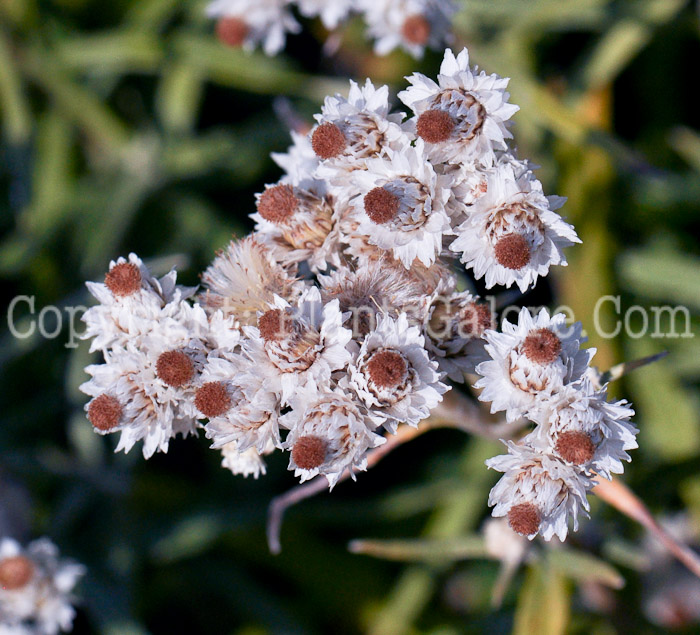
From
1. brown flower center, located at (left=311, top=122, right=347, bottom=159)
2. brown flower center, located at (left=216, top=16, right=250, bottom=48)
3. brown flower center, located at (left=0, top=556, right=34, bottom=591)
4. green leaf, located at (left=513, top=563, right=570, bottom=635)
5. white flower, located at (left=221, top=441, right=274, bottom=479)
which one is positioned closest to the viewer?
brown flower center, located at (left=311, top=122, right=347, bottom=159)

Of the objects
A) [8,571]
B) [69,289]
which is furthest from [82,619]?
[69,289]

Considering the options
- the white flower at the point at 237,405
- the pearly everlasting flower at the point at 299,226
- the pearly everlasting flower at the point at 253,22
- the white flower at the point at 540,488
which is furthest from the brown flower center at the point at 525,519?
→ the pearly everlasting flower at the point at 253,22

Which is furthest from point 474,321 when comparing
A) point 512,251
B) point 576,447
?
point 576,447

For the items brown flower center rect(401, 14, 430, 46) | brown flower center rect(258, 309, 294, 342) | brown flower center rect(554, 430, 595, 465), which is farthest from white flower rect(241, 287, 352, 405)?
brown flower center rect(401, 14, 430, 46)

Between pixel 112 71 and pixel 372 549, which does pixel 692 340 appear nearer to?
pixel 372 549

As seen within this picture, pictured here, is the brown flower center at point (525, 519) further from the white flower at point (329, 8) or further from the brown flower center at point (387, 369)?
the white flower at point (329, 8)

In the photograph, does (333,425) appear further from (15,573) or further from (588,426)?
(15,573)

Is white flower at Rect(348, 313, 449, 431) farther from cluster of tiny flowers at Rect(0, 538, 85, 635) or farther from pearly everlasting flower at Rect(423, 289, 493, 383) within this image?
cluster of tiny flowers at Rect(0, 538, 85, 635)
